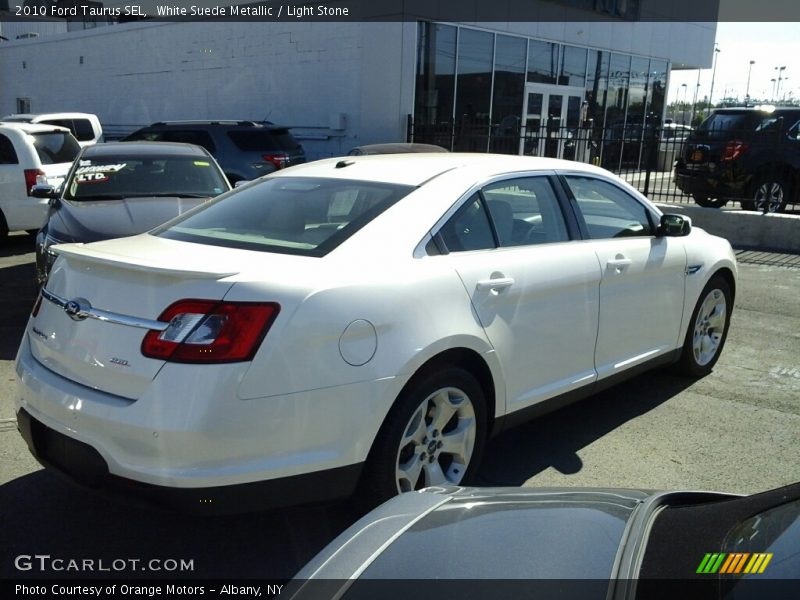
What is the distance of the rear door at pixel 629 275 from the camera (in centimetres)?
429

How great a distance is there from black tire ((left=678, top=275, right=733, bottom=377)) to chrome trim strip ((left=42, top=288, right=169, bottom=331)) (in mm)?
3756

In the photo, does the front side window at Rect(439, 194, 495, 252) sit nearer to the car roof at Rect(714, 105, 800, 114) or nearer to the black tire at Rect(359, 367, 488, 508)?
the black tire at Rect(359, 367, 488, 508)

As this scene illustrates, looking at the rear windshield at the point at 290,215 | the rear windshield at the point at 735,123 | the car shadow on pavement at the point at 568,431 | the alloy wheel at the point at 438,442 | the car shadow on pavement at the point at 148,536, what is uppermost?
the rear windshield at the point at 735,123

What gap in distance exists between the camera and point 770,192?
12.2 metres

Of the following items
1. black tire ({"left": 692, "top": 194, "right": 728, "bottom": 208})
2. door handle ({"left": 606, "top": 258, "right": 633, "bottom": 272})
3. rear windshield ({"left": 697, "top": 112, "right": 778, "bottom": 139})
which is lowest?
black tire ({"left": 692, "top": 194, "right": 728, "bottom": 208})

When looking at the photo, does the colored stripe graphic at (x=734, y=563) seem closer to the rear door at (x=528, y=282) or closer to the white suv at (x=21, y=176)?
the rear door at (x=528, y=282)

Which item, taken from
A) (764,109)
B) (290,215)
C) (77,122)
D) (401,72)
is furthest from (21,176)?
(764,109)

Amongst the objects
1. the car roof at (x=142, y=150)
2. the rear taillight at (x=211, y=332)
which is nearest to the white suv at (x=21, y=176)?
the car roof at (x=142, y=150)

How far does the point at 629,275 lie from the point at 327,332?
7.50ft

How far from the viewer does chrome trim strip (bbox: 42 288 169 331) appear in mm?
2764

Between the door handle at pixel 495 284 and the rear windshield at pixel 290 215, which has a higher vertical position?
the rear windshield at pixel 290 215

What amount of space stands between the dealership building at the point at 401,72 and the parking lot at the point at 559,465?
896cm

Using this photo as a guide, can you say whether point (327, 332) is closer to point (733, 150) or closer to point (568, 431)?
point (568, 431)

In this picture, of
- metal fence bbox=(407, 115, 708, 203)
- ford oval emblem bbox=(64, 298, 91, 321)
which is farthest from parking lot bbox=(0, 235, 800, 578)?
metal fence bbox=(407, 115, 708, 203)
